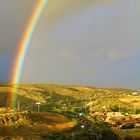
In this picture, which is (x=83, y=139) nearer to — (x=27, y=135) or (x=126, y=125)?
(x=27, y=135)

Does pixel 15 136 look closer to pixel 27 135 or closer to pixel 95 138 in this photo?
pixel 27 135

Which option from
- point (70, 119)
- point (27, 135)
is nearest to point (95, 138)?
point (27, 135)

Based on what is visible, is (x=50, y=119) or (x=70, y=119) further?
(x=70, y=119)

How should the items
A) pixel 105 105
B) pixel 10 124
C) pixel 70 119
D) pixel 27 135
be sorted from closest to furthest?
1. pixel 27 135
2. pixel 10 124
3. pixel 70 119
4. pixel 105 105

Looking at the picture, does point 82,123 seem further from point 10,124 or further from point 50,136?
point 50,136

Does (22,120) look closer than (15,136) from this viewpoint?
No

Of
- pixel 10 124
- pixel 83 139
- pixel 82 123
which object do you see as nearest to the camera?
pixel 83 139

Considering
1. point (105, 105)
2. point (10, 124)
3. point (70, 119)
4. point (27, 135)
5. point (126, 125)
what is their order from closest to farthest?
point (27, 135) → point (10, 124) → point (70, 119) → point (126, 125) → point (105, 105)

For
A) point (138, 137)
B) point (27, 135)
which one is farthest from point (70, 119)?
point (27, 135)

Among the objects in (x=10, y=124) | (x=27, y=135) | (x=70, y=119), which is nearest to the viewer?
(x=27, y=135)
